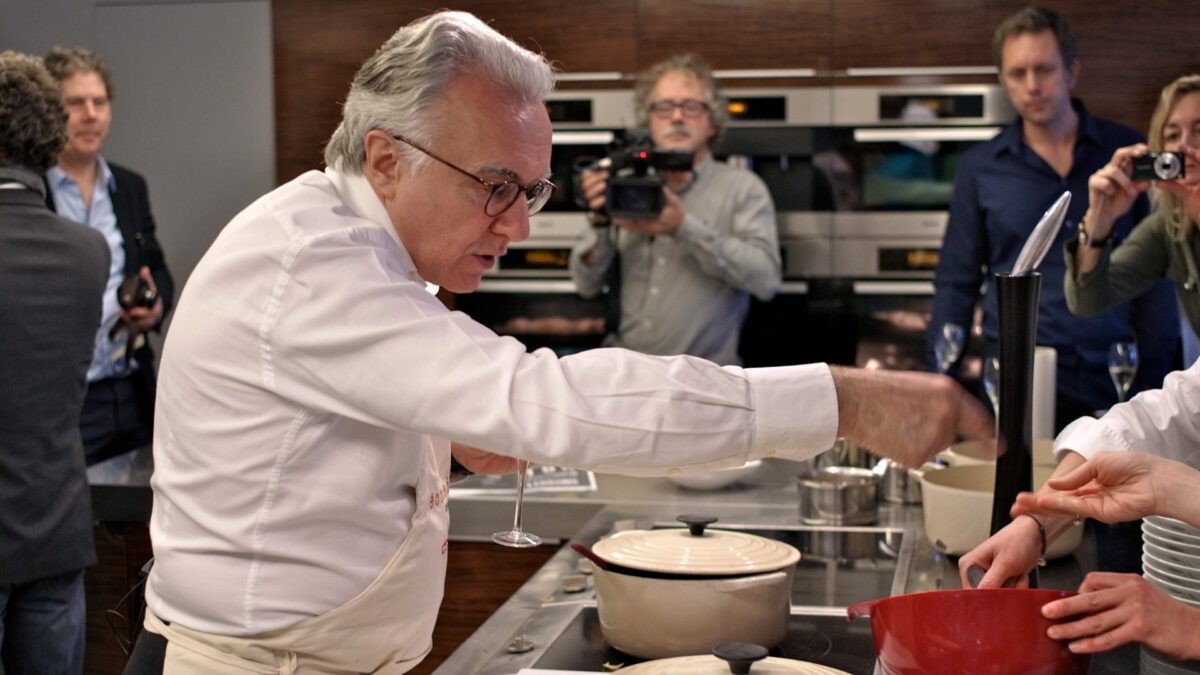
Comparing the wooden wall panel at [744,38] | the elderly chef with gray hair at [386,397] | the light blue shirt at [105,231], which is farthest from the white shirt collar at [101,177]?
the elderly chef with gray hair at [386,397]

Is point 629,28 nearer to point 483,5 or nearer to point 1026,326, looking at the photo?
point 483,5

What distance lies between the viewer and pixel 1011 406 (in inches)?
→ 63.1

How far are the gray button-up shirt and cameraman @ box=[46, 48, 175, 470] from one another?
1.28 meters

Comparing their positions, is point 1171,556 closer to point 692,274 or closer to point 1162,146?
point 1162,146

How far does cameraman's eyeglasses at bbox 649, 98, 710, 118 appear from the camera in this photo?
150 inches

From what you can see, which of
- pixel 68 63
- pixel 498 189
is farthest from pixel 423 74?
pixel 68 63

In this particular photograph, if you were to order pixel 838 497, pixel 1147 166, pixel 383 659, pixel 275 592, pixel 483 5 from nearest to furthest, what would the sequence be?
pixel 275 592, pixel 383 659, pixel 838 497, pixel 1147 166, pixel 483 5

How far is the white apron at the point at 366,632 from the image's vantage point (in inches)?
50.4

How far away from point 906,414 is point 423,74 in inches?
21.8

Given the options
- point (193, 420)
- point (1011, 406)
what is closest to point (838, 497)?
point (1011, 406)

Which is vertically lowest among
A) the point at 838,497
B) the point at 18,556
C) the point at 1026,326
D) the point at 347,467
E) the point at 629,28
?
the point at 18,556

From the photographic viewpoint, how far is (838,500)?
2.16m

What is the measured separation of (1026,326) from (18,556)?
1860 millimetres

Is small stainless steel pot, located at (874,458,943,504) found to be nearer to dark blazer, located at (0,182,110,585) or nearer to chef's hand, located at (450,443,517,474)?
chef's hand, located at (450,443,517,474)
